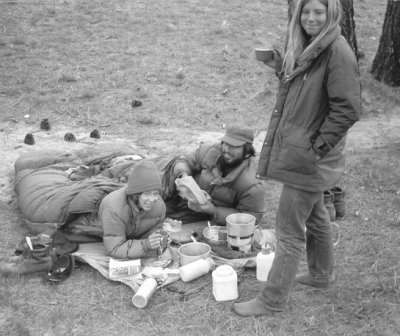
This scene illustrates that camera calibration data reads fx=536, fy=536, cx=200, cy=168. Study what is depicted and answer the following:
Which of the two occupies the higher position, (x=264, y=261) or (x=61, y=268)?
(x=264, y=261)

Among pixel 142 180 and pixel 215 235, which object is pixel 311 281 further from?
pixel 142 180

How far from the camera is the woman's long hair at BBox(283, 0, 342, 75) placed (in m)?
2.86

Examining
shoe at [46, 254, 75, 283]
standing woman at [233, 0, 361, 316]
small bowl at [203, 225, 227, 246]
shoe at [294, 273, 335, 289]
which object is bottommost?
shoe at [46, 254, 75, 283]

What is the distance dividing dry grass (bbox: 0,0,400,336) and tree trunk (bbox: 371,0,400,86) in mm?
281

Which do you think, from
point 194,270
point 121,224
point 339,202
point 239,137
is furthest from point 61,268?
point 339,202

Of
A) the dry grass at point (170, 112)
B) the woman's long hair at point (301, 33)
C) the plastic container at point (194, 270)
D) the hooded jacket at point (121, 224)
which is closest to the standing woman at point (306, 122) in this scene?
the woman's long hair at point (301, 33)

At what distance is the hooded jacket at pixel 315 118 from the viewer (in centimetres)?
285

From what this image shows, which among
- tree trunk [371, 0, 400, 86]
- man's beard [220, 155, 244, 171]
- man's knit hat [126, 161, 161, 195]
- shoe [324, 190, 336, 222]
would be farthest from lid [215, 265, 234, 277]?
tree trunk [371, 0, 400, 86]

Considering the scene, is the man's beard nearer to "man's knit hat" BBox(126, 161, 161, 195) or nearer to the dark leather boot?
"man's knit hat" BBox(126, 161, 161, 195)

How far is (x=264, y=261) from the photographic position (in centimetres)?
389

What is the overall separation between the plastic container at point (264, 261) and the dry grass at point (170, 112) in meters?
0.10

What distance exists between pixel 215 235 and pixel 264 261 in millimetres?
704

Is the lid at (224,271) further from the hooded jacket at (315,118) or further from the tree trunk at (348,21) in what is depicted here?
the tree trunk at (348,21)

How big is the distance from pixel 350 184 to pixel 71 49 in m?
5.93
